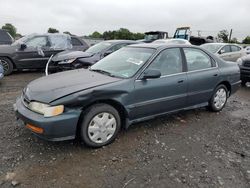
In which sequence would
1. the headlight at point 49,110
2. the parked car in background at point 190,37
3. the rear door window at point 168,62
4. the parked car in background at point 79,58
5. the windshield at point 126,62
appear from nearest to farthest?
the headlight at point 49,110
the windshield at point 126,62
the rear door window at point 168,62
the parked car in background at point 79,58
the parked car in background at point 190,37

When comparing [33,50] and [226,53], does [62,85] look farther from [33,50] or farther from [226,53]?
[226,53]

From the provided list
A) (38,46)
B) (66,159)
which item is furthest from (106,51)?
(66,159)

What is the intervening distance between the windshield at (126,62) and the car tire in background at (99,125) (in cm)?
68

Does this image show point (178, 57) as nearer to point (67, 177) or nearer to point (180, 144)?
point (180, 144)

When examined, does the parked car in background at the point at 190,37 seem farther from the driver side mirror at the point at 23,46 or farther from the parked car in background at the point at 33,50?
the driver side mirror at the point at 23,46

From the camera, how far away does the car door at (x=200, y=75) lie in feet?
15.1

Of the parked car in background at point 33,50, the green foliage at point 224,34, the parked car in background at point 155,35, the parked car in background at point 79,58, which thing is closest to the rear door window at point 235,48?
the parked car in background at point 79,58

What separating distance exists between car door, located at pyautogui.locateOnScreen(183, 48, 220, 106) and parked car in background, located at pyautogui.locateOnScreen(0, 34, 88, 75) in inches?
261

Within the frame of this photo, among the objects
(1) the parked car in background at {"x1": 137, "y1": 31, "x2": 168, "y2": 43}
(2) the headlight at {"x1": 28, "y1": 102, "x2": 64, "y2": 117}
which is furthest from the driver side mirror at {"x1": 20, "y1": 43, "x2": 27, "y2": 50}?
(1) the parked car in background at {"x1": 137, "y1": 31, "x2": 168, "y2": 43}

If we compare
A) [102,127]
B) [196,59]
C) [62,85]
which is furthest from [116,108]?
[196,59]

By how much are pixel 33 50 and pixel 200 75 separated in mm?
6899

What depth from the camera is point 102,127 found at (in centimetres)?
359

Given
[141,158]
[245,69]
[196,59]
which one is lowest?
[141,158]

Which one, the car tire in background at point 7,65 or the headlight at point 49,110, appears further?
the car tire in background at point 7,65
